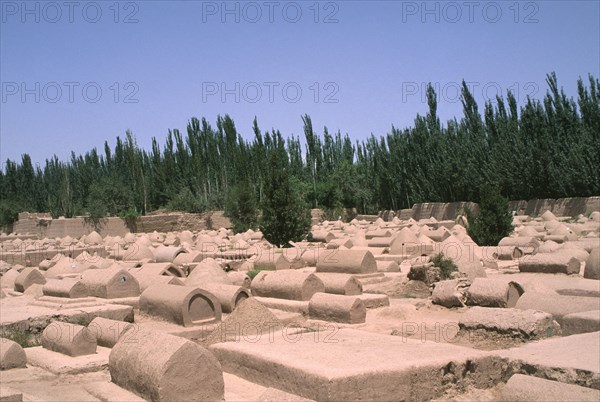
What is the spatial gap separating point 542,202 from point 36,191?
1834 inches

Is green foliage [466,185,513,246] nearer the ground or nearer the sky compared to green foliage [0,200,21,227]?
nearer the ground

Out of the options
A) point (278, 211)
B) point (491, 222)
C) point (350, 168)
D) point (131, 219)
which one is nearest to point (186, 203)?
point (131, 219)

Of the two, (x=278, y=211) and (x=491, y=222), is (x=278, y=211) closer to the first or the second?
(x=278, y=211)

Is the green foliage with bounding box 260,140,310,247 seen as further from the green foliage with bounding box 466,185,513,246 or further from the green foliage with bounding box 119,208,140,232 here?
the green foliage with bounding box 119,208,140,232

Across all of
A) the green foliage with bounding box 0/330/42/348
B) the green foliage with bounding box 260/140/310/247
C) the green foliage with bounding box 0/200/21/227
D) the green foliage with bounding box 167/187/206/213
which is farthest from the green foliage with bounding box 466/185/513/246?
the green foliage with bounding box 0/200/21/227

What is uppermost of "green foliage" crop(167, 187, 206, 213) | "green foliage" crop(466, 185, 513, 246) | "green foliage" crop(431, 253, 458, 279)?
"green foliage" crop(167, 187, 206, 213)

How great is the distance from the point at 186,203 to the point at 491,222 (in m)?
29.5

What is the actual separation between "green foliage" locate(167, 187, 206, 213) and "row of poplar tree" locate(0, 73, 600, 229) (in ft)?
0.28

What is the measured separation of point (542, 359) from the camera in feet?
16.8

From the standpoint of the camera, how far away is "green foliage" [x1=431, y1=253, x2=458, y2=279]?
11.0 m

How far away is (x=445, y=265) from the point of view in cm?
1110

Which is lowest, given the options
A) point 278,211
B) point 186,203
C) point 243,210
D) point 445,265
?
point 445,265

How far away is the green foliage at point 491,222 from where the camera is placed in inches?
689

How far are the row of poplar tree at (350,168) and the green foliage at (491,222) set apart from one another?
224 inches
